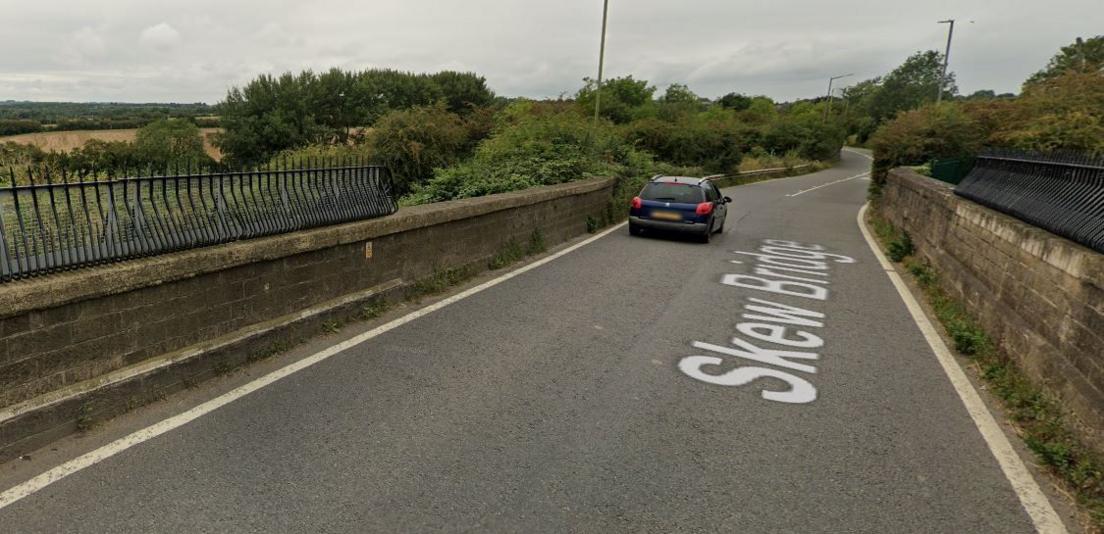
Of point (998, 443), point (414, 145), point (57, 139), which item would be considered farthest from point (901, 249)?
point (57, 139)

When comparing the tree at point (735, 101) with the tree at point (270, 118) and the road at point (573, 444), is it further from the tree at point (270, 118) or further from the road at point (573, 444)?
the road at point (573, 444)

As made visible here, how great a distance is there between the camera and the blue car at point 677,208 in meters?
12.9

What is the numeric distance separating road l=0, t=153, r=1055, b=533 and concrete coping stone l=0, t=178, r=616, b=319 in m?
1.03

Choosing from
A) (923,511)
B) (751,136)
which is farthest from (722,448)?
(751,136)

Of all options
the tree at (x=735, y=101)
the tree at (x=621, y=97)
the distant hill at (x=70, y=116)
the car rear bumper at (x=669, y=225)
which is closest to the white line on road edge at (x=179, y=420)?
the car rear bumper at (x=669, y=225)

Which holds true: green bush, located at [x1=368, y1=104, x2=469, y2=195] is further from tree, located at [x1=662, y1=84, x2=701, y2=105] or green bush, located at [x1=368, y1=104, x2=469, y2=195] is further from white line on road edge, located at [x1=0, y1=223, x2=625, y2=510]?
tree, located at [x1=662, y1=84, x2=701, y2=105]

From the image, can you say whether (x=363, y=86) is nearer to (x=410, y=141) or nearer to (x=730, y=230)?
(x=410, y=141)

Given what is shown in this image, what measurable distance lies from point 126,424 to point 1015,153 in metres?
10.4

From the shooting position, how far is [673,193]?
44.3ft

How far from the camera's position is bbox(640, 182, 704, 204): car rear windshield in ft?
43.2

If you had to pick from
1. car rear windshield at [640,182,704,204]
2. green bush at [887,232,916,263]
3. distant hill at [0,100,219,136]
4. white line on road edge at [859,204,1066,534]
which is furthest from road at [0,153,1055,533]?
distant hill at [0,100,219,136]

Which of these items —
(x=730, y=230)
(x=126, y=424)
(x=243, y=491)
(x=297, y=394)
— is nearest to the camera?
(x=243, y=491)

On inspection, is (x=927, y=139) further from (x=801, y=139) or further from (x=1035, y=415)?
(x=801, y=139)

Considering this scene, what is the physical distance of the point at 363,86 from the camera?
6425 centimetres
